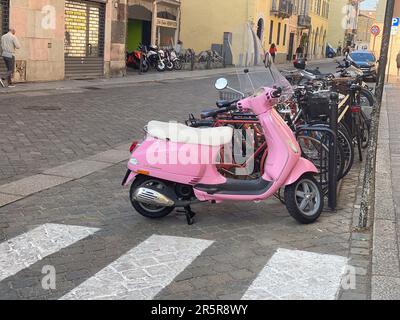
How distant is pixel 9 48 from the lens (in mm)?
14469

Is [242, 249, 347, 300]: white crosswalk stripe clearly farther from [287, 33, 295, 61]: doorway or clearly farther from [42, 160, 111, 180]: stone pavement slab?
[287, 33, 295, 61]: doorway

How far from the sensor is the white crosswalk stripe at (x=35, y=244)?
3871 mm

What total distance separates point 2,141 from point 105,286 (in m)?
5.13

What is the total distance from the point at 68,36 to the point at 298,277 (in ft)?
52.7

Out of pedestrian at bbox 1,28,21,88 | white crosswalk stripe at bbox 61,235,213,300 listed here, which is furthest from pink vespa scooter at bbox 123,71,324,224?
pedestrian at bbox 1,28,21,88

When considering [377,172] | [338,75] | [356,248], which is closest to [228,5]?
[338,75]

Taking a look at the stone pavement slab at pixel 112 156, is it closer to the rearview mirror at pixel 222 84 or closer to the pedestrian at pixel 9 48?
the rearview mirror at pixel 222 84

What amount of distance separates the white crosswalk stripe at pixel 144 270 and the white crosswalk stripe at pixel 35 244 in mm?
561

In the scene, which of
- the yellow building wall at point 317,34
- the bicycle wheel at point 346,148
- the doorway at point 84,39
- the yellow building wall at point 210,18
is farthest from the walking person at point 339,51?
the bicycle wheel at point 346,148

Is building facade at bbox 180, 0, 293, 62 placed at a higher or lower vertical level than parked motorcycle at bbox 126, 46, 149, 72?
higher

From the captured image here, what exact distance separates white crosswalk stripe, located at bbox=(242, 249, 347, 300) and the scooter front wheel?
65 cm

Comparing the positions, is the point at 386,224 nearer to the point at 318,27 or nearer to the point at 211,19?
the point at 211,19

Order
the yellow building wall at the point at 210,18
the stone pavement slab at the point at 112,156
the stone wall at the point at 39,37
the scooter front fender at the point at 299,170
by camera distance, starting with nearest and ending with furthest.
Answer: the scooter front fender at the point at 299,170 < the stone pavement slab at the point at 112,156 < the stone wall at the point at 39,37 < the yellow building wall at the point at 210,18

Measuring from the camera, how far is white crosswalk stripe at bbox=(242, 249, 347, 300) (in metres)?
3.52
